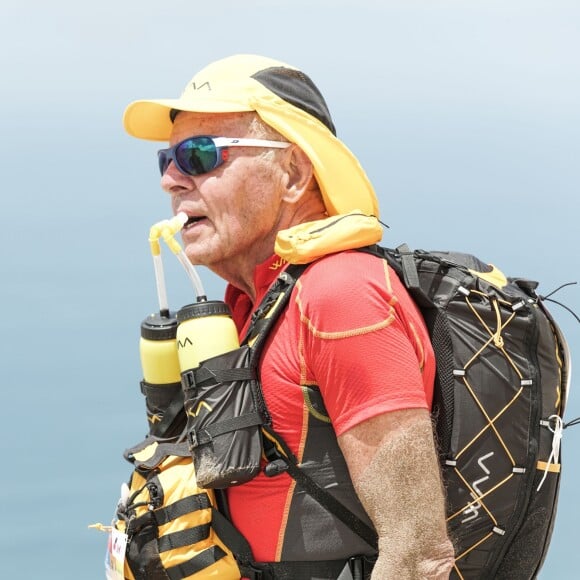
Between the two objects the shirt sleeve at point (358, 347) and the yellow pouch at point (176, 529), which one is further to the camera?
the yellow pouch at point (176, 529)

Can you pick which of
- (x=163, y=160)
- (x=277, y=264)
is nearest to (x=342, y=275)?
(x=277, y=264)

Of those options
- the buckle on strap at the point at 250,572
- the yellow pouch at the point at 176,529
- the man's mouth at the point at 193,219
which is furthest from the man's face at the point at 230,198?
the buckle on strap at the point at 250,572

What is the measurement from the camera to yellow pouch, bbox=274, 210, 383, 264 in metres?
3.47

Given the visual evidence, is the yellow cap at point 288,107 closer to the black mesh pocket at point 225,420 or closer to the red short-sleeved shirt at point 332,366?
the red short-sleeved shirt at point 332,366

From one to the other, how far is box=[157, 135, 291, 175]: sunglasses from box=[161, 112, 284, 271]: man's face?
0.02 metres

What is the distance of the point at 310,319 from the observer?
10.9 ft

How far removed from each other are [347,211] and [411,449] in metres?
0.94

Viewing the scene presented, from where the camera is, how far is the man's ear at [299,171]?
12.6ft

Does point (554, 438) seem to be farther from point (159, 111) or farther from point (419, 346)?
point (159, 111)

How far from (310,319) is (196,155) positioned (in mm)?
799

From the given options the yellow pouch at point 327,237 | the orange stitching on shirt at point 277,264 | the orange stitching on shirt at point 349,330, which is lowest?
the orange stitching on shirt at point 349,330

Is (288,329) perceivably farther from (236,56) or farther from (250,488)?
(236,56)

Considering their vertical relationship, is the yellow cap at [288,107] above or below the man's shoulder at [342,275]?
above

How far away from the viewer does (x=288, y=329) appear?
3.45 m
